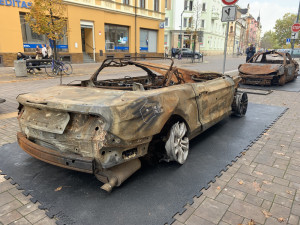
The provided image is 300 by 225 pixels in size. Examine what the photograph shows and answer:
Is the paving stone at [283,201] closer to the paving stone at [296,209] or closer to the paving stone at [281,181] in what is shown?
the paving stone at [296,209]

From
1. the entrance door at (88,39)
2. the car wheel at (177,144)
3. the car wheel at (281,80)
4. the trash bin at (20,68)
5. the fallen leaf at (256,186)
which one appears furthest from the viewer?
the entrance door at (88,39)

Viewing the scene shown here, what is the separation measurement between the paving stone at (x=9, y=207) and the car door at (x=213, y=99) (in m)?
2.77

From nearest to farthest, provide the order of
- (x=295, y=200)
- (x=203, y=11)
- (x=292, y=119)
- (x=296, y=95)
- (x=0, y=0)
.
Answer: (x=295, y=200) < (x=292, y=119) < (x=296, y=95) < (x=0, y=0) < (x=203, y=11)

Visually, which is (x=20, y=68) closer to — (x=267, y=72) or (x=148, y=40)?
(x=267, y=72)

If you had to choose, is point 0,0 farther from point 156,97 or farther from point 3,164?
point 156,97

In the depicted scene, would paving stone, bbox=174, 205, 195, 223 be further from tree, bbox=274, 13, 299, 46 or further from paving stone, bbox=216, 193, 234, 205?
tree, bbox=274, 13, 299, 46

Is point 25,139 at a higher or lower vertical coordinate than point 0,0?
lower

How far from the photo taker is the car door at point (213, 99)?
4004 millimetres

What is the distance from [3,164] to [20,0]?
18.6 meters

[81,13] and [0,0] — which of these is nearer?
[0,0]

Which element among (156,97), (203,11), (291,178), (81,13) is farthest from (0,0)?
(203,11)

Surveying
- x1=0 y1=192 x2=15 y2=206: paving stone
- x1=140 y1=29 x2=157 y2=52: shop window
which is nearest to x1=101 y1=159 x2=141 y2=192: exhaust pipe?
x1=0 y1=192 x2=15 y2=206: paving stone

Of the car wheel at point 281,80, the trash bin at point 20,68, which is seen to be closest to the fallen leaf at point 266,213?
the car wheel at point 281,80

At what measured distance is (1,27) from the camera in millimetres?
17500
